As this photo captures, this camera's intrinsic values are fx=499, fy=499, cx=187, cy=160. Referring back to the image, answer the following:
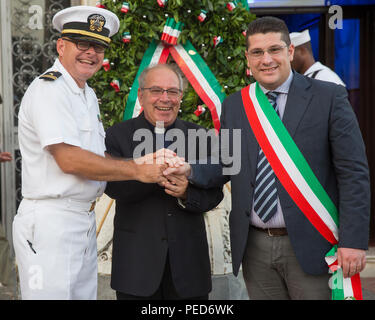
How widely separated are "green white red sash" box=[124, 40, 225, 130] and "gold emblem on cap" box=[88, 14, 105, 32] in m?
1.92

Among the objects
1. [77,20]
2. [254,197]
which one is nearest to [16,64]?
[77,20]

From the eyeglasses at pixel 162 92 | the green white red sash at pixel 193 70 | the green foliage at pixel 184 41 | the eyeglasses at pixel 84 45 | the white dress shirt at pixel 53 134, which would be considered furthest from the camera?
the green white red sash at pixel 193 70

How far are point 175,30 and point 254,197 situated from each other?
8.09 ft

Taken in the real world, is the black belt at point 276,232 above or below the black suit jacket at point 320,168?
below

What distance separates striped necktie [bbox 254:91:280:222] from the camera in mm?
2260

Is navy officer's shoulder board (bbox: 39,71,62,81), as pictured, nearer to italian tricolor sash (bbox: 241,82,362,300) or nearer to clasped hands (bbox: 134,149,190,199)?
clasped hands (bbox: 134,149,190,199)

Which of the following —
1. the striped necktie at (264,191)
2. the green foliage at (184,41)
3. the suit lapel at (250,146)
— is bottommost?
the striped necktie at (264,191)

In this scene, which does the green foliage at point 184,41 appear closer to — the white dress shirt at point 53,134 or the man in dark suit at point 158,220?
the man in dark suit at point 158,220

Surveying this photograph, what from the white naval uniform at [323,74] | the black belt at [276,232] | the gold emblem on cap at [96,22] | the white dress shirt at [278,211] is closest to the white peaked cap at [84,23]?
the gold emblem on cap at [96,22]

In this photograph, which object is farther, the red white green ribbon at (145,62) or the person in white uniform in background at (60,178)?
the red white green ribbon at (145,62)

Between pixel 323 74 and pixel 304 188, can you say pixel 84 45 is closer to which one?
pixel 304 188

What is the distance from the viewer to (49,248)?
7.18ft

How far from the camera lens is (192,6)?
4.40 m

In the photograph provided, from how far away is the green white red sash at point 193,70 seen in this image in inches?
174
